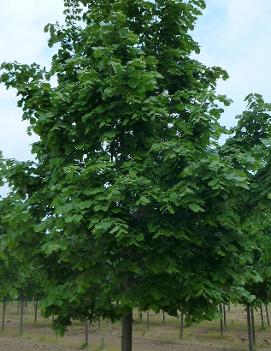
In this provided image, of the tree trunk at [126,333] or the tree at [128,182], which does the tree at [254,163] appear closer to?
the tree at [128,182]

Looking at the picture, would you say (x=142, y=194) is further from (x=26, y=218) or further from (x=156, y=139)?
(x=26, y=218)

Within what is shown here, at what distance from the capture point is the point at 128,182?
5508 millimetres

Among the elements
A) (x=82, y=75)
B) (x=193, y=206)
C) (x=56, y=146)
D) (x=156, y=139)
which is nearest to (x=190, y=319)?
(x=193, y=206)

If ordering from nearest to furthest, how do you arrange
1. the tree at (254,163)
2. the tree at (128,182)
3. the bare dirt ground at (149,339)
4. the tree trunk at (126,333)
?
1. the tree at (128,182)
2. the tree at (254,163)
3. the tree trunk at (126,333)
4. the bare dirt ground at (149,339)

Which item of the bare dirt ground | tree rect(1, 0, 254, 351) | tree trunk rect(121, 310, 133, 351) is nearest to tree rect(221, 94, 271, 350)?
tree rect(1, 0, 254, 351)

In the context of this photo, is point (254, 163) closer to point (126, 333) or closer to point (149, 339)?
point (126, 333)

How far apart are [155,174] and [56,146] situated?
5.09ft

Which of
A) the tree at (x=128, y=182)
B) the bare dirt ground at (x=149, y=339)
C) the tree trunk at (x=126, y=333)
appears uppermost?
the tree at (x=128, y=182)

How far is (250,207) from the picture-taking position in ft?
21.9

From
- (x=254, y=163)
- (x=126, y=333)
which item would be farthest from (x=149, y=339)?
(x=254, y=163)

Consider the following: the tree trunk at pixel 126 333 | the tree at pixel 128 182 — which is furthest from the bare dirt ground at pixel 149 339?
the tree at pixel 128 182

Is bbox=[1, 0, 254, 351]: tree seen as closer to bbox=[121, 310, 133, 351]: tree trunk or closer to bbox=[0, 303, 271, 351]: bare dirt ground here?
bbox=[121, 310, 133, 351]: tree trunk

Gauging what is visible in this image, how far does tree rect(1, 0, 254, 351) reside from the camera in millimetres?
5668

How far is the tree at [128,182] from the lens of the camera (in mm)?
5668
